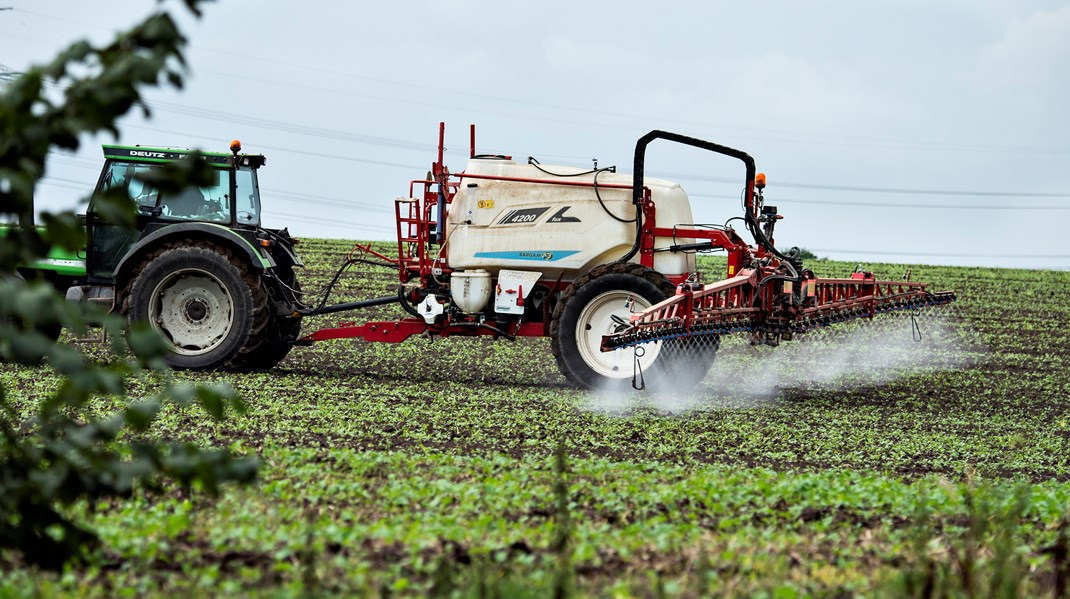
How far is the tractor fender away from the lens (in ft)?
40.1

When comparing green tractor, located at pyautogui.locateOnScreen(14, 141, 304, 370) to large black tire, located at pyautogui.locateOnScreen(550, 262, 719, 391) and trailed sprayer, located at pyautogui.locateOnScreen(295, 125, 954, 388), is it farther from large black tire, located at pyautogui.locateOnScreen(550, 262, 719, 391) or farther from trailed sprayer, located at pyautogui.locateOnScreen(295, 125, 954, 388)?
large black tire, located at pyautogui.locateOnScreen(550, 262, 719, 391)

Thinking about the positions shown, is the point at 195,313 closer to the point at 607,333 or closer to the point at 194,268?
the point at 194,268

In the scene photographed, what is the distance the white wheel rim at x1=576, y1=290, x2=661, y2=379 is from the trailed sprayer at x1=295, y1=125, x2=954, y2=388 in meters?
0.01

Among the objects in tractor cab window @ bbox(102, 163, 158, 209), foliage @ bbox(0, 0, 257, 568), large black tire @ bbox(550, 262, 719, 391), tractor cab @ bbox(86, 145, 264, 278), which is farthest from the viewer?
tractor cab @ bbox(86, 145, 264, 278)

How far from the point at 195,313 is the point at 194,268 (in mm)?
537

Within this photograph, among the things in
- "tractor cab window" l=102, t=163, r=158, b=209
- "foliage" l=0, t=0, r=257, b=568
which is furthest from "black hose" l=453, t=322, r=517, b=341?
"foliage" l=0, t=0, r=257, b=568

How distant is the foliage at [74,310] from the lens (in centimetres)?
322

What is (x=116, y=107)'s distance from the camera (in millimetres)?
3400

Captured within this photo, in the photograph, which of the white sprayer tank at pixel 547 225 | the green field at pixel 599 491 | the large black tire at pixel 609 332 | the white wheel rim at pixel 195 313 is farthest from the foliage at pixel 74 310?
the white wheel rim at pixel 195 313

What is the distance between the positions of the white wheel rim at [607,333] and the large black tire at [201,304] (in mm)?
3419

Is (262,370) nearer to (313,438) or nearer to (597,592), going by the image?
(313,438)

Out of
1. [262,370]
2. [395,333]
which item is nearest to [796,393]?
[395,333]

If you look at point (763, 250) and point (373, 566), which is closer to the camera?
point (373, 566)

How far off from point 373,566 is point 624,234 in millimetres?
8220
